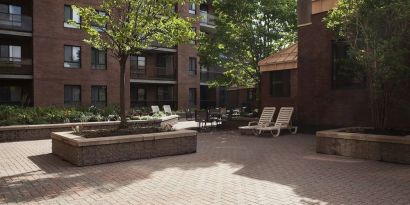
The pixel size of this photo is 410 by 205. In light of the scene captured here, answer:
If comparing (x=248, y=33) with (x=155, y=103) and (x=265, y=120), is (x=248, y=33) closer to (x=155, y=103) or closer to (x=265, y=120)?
(x=265, y=120)

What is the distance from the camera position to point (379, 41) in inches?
392

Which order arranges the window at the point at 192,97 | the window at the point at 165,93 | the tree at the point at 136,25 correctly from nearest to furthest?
the tree at the point at 136,25
the window at the point at 165,93
the window at the point at 192,97

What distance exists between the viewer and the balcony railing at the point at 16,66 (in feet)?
80.5

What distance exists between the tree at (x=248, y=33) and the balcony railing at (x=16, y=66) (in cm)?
1325

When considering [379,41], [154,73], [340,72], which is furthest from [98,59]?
[379,41]

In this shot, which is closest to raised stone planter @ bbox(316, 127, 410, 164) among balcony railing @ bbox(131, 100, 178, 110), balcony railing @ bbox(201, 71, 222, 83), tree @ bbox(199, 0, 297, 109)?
tree @ bbox(199, 0, 297, 109)

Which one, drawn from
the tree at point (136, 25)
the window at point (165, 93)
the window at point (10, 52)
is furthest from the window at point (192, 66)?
the tree at point (136, 25)

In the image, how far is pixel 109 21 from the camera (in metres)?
10.4

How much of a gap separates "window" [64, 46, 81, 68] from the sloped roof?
621 inches

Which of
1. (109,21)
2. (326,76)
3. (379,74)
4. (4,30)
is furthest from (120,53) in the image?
(4,30)

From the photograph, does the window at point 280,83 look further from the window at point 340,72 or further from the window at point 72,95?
the window at point 72,95

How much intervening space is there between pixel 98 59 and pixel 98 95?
2917mm

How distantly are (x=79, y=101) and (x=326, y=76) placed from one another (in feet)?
64.5

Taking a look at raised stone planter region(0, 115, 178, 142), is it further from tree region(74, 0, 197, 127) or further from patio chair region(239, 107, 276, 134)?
patio chair region(239, 107, 276, 134)
